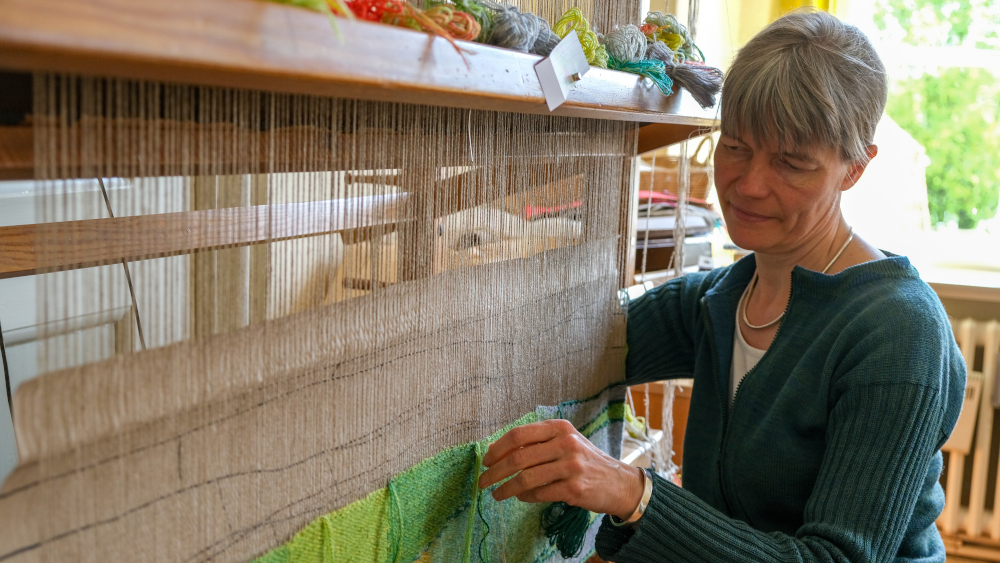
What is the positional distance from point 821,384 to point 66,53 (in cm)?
94

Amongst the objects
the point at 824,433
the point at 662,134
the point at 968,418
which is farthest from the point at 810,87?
the point at 968,418

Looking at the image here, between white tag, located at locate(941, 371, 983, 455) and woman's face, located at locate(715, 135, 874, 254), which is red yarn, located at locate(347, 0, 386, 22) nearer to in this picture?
woman's face, located at locate(715, 135, 874, 254)

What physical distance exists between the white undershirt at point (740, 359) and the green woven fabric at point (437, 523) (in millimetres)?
245

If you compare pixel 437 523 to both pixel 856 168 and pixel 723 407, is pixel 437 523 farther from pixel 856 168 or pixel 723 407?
pixel 856 168

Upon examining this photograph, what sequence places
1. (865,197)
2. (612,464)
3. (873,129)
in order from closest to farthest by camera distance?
(612,464) → (873,129) → (865,197)

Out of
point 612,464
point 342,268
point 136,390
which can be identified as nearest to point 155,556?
point 136,390

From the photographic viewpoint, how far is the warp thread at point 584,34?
0.84 meters

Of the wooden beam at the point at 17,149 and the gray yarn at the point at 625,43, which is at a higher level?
the gray yarn at the point at 625,43

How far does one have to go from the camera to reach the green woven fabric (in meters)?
0.71

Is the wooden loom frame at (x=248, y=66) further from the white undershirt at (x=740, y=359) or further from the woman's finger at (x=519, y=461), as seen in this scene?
the white undershirt at (x=740, y=359)

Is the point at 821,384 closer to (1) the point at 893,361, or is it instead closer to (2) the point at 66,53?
(1) the point at 893,361

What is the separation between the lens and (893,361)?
949mm

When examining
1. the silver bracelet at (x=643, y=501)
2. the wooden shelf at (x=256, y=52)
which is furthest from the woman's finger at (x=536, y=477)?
the wooden shelf at (x=256, y=52)

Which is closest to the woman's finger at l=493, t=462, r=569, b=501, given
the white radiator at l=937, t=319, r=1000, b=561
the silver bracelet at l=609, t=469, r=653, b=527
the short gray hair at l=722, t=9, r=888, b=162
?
the silver bracelet at l=609, t=469, r=653, b=527
